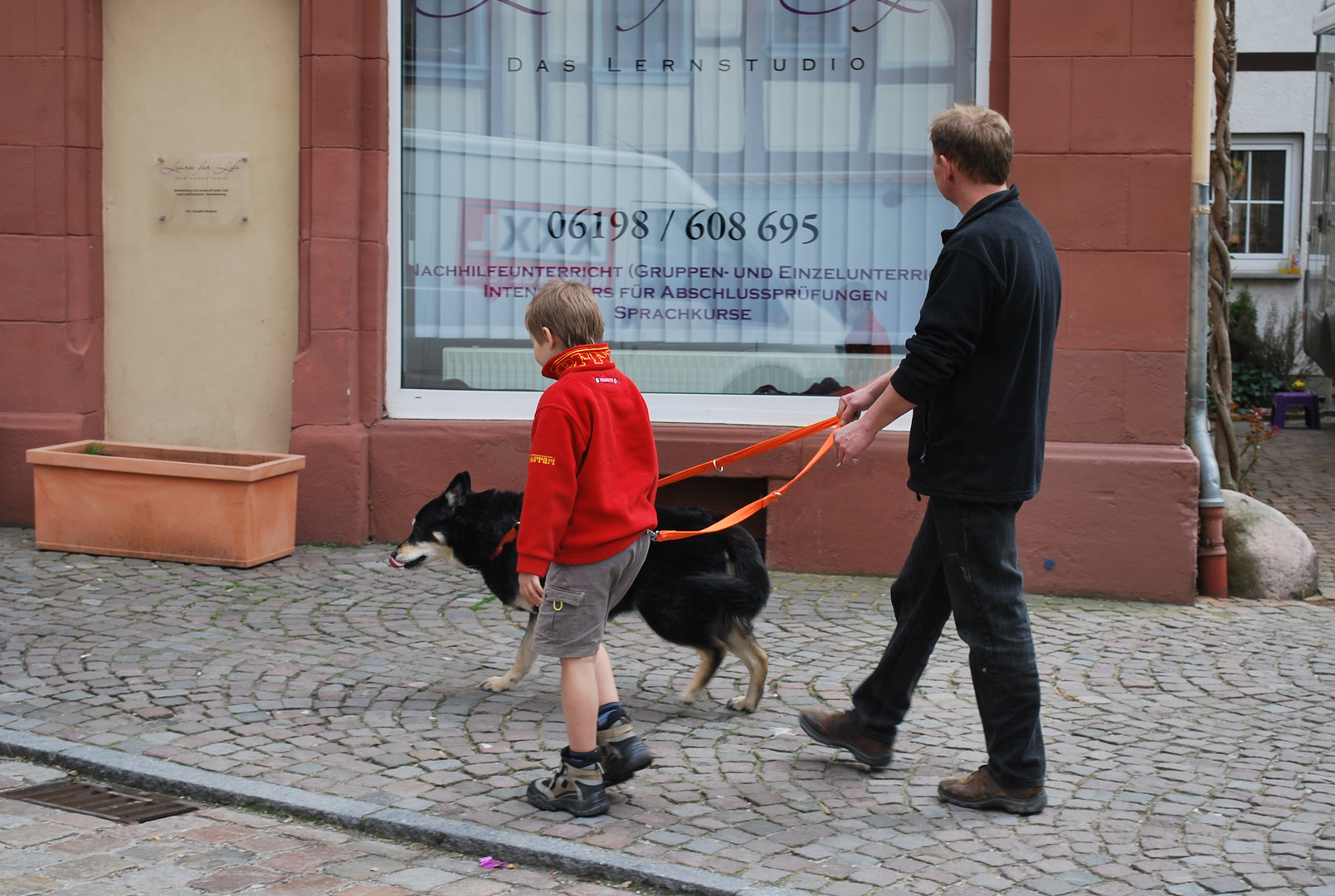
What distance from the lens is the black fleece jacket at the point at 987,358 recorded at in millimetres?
3828

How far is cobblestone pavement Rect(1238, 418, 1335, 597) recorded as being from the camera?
850cm

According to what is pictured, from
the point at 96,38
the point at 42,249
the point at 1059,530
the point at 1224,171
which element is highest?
the point at 96,38

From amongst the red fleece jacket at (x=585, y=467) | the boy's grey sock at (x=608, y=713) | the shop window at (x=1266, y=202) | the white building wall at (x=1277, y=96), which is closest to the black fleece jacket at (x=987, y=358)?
the red fleece jacket at (x=585, y=467)

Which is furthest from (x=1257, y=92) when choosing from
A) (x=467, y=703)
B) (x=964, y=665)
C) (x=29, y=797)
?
(x=29, y=797)

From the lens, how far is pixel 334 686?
17.2ft

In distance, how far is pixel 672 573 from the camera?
4828 mm

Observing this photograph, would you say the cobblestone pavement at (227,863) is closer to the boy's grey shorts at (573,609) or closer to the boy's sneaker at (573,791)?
the boy's sneaker at (573,791)

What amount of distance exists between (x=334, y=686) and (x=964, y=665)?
2.47m

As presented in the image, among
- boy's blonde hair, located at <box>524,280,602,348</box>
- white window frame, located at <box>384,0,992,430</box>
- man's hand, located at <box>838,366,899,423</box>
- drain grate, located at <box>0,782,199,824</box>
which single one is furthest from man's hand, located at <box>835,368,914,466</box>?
white window frame, located at <box>384,0,992,430</box>

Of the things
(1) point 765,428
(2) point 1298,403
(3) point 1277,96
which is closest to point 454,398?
(1) point 765,428

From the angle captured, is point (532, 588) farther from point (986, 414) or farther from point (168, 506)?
point (168, 506)

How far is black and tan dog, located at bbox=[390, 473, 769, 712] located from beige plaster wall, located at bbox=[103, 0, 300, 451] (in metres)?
2.95

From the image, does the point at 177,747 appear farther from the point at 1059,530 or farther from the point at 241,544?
the point at 1059,530

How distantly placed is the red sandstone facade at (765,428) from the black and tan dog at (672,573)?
2.29 meters
